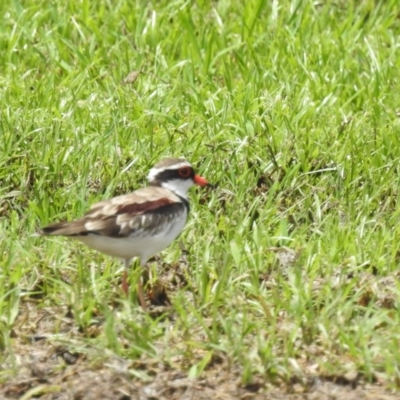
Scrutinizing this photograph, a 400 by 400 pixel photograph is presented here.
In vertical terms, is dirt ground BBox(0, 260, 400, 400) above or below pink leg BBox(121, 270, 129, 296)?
below

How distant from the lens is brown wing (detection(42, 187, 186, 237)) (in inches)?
246

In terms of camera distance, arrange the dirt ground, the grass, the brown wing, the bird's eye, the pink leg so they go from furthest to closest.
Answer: the bird's eye
the pink leg
the brown wing
the grass
the dirt ground

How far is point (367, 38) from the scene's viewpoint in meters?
9.91

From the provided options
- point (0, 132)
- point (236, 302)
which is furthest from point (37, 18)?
point (236, 302)

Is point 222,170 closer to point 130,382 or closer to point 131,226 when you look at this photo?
point 131,226

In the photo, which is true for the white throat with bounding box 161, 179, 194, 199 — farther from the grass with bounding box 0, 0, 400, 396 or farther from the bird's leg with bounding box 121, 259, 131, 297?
the bird's leg with bounding box 121, 259, 131, 297

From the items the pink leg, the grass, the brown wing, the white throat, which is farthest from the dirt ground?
the white throat

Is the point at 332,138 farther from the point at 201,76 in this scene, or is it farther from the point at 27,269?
the point at 27,269

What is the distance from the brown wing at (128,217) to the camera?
20.5 ft

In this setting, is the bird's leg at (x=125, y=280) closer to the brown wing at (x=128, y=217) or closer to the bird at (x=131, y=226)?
the bird at (x=131, y=226)

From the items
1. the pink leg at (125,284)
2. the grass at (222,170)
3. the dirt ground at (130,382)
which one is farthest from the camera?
the pink leg at (125,284)

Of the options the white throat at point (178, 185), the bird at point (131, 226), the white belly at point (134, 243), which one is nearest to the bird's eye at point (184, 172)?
the white throat at point (178, 185)

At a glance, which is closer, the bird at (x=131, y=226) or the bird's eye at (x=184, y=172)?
the bird at (x=131, y=226)

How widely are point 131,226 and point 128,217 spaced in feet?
0.18
